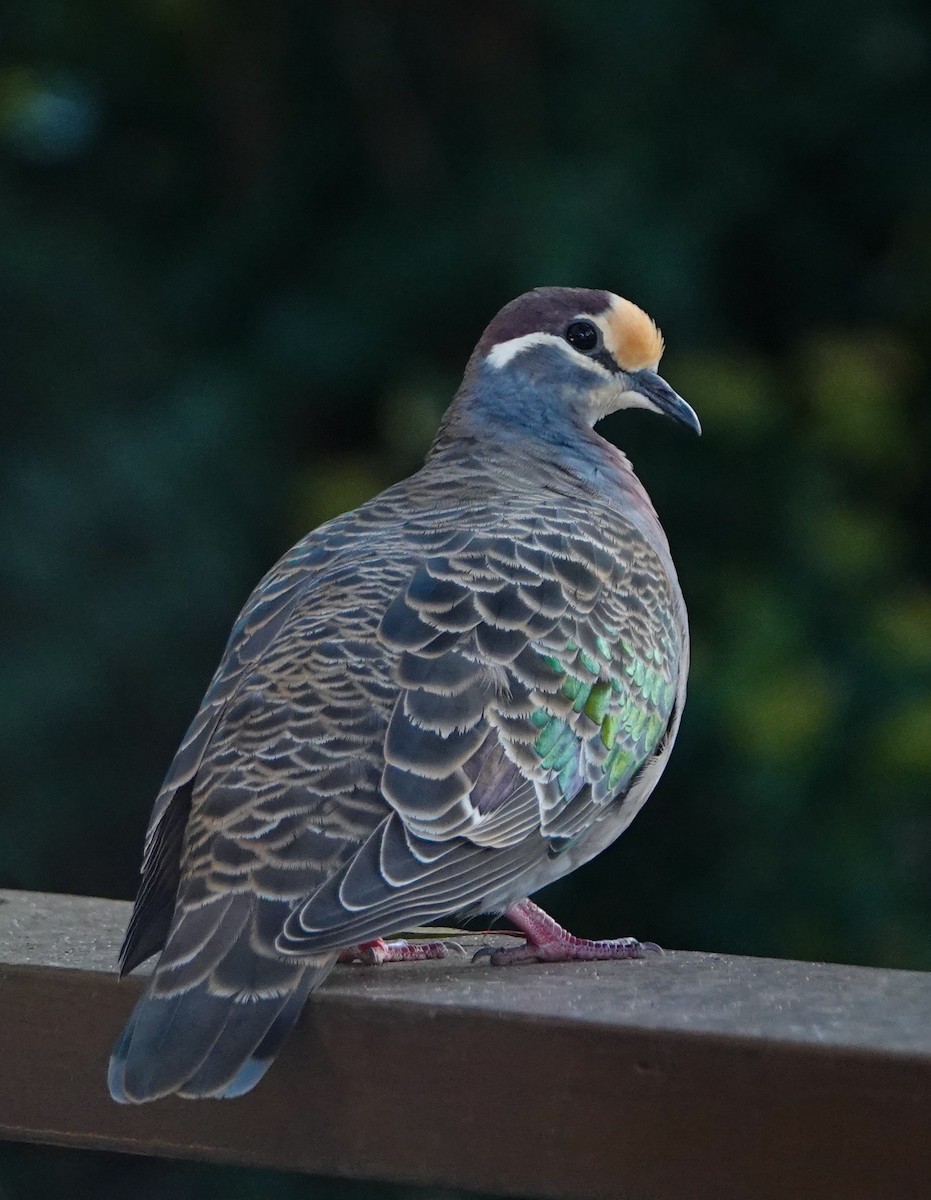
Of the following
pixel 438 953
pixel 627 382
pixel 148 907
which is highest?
pixel 627 382

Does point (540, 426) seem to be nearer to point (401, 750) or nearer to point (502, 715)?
point (502, 715)

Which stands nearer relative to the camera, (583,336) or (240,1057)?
(240,1057)

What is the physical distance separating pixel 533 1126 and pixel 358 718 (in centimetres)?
48

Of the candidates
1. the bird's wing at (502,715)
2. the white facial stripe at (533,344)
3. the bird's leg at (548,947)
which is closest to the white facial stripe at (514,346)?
the white facial stripe at (533,344)

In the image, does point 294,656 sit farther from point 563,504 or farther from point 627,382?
point 627,382

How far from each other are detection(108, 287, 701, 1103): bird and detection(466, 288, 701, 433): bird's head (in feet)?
0.49

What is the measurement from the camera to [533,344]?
271cm

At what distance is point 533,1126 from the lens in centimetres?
159

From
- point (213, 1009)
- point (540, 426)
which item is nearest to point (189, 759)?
point (213, 1009)

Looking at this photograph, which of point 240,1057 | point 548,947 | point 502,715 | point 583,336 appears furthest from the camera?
point 583,336

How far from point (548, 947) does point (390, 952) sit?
0.63 feet

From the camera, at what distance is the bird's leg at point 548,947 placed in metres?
2.12

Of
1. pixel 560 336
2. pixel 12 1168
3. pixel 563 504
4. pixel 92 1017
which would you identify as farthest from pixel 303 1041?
pixel 12 1168

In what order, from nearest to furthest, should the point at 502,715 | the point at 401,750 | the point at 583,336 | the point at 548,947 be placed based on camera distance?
the point at 401,750 < the point at 502,715 < the point at 548,947 < the point at 583,336
